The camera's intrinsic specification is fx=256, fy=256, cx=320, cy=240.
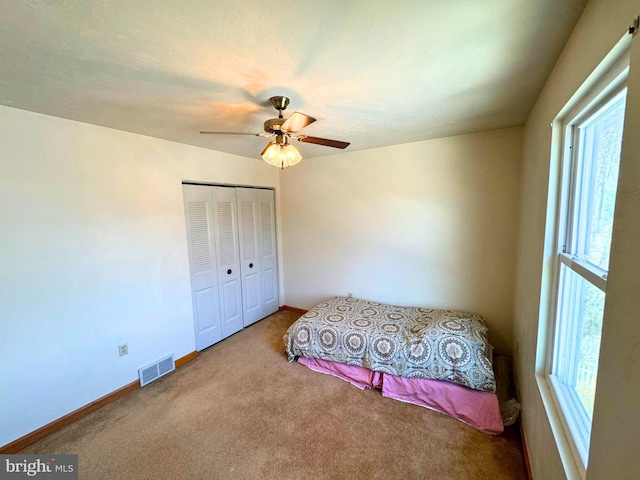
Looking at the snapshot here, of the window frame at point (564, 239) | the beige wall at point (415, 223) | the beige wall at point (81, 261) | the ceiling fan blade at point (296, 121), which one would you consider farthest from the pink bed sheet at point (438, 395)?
the ceiling fan blade at point (296, 121)

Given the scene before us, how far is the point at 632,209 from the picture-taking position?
2.13 ft

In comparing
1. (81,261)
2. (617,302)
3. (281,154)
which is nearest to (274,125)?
(281,154)

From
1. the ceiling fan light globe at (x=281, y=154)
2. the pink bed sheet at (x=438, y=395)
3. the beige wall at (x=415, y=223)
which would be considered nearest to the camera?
the ceiling fan light globe at (x=281, y=154)

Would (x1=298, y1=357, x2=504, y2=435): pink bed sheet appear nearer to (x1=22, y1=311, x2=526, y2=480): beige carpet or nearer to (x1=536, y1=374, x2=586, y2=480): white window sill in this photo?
(x1=22, y1=311, x2=526, y2=480): beige carpet

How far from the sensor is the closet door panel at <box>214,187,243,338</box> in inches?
127

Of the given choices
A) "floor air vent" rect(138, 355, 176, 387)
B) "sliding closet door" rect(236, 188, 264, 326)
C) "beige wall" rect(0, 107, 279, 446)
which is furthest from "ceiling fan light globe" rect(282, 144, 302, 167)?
"floor air vent" rect(138, 355, 176, 387)

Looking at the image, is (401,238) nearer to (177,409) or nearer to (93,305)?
(177,409)

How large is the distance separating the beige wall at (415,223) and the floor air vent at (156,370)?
1950 millimetres

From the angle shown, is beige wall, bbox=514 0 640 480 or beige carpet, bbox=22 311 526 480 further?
beige carpet, bbox=22 311 526 480

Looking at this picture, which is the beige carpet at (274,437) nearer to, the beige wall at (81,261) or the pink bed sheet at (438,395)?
the pink bed sheet at (438,395)

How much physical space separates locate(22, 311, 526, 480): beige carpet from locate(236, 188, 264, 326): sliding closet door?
4.18 feet

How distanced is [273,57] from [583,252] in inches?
70.0

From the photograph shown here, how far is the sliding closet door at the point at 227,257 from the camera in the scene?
322cm

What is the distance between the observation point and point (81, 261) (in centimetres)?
210
